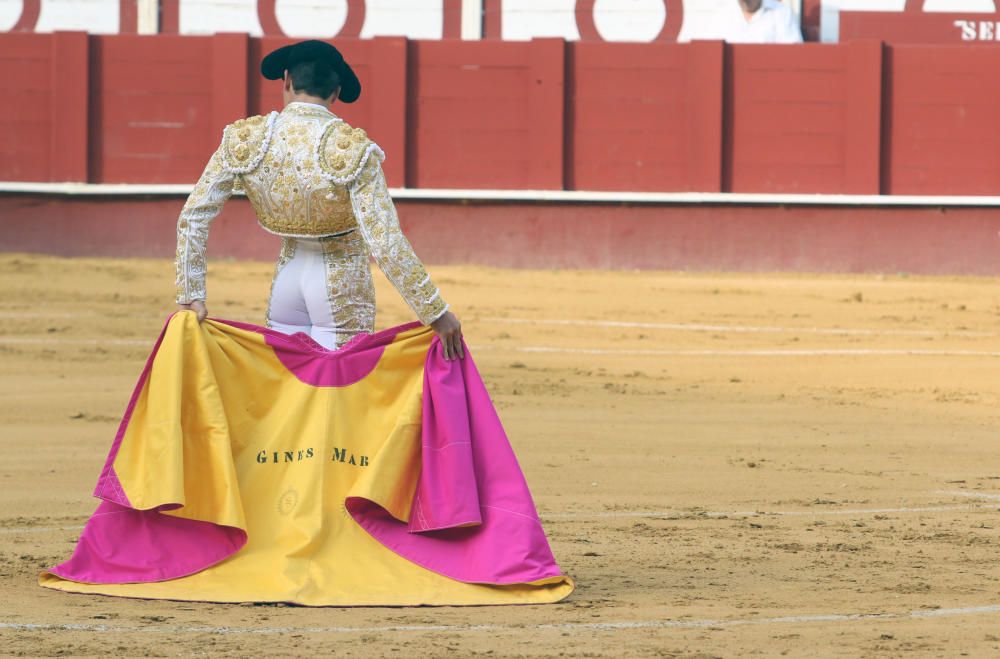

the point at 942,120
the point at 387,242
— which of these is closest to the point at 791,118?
the point at 942,120

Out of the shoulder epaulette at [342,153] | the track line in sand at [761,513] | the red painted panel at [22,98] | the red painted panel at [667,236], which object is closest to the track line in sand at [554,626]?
the shoulder epaulette at [342,153]

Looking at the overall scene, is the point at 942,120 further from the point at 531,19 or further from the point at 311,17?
the point at 311,17

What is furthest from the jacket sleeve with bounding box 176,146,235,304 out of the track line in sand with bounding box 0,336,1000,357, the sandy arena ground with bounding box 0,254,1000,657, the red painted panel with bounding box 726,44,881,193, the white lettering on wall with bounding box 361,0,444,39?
the white lettering on wall with bounding box 361,0,444,39

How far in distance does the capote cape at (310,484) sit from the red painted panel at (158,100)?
8.40m

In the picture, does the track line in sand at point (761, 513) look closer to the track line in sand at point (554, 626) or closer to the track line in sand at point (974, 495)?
the track line in sand at point (974, 495)

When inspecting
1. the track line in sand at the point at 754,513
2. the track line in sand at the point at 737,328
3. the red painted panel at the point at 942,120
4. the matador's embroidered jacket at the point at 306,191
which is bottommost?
the track line in sand at the point at 754,513

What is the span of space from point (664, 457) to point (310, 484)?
2.29m

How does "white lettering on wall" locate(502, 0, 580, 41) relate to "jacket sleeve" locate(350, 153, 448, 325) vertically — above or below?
above

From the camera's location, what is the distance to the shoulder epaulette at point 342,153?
3662 millimetres

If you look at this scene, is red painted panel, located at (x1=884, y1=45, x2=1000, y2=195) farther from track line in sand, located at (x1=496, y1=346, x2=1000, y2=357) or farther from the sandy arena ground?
track line in sand, located at (x1=496, y1=346, x2=1000, y2=357)

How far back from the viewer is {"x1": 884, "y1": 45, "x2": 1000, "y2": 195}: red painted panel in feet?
37.8

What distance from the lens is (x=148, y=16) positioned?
41.8 feet

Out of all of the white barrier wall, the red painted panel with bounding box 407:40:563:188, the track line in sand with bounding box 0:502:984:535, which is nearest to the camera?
the track line in sand with bounding box 0:502:984:535

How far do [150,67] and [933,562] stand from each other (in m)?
8.84
